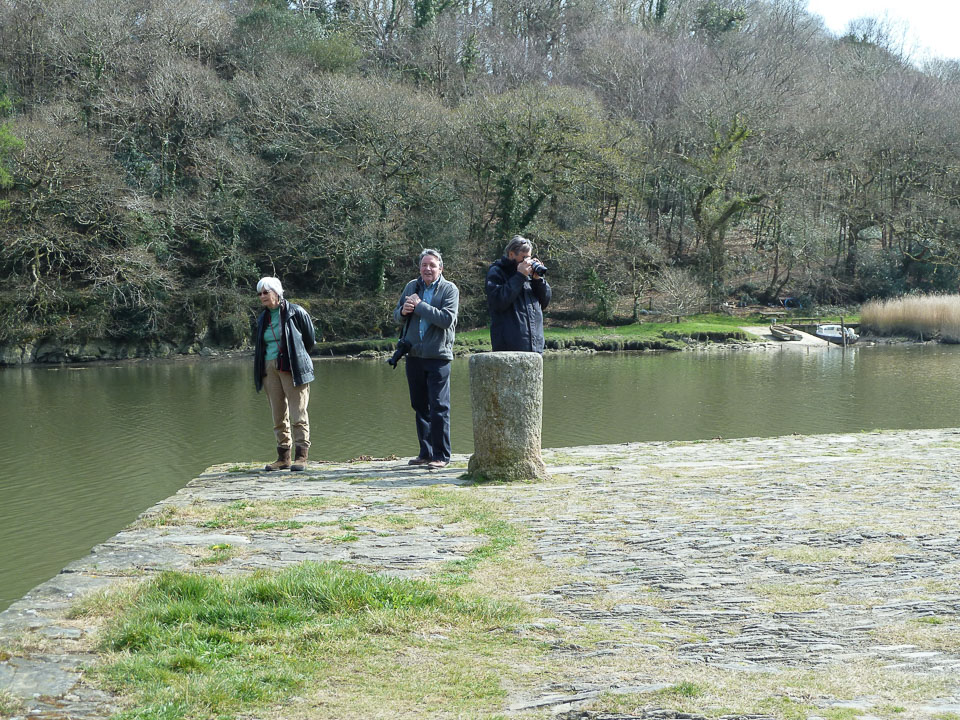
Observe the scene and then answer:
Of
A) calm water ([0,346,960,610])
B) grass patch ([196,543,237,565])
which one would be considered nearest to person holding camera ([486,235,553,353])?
grass patch ([196,543,237,565])

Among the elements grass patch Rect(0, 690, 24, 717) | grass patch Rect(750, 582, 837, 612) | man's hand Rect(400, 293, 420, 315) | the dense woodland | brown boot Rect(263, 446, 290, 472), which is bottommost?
brown boot Rect(263, 446, 290, 472)

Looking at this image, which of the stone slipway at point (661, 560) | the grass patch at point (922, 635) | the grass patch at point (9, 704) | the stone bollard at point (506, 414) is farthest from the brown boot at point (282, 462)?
the grass patch at point (922, 635)

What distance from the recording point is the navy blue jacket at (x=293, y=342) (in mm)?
9008

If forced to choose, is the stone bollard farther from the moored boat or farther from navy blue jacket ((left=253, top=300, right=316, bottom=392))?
the moored boat

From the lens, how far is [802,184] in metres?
47.3

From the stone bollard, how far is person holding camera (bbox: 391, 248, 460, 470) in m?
0.77

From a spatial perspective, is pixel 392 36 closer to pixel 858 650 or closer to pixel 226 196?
pixel 226 196

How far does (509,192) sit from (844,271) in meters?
19.6

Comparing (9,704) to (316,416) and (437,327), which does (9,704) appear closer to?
(437,327)

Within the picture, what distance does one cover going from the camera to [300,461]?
9.54 m

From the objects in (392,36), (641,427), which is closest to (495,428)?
(641,427)

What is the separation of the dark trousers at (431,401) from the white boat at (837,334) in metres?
33.8

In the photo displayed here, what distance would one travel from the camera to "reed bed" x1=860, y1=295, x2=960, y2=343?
39.3 meters

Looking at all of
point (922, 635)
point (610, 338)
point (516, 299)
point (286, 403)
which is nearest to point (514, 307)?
point (516, 299)
